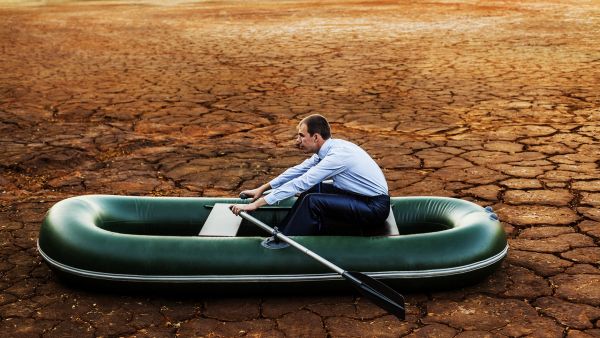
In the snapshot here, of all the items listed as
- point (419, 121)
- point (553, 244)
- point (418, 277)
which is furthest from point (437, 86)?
point (418, 277)

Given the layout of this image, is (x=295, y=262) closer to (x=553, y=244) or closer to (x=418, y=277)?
(x=418, y=277)

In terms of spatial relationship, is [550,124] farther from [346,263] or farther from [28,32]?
[28,32]

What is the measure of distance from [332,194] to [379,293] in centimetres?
81

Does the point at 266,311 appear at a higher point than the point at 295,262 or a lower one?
lower

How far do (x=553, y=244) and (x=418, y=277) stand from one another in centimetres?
122

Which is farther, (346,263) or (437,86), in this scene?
(437,86)

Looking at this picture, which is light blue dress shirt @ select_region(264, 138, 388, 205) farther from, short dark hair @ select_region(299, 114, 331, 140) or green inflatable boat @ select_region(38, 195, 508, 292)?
green inflatable boat @ select_region(38, 195, 508, 292)

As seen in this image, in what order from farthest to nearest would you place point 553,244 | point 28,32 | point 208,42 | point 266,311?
1. point 28,32
2. point 208,42
3. point 553,244
4. point 266,311

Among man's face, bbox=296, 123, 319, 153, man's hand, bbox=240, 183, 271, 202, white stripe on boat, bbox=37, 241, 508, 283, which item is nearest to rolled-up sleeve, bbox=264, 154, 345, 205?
man's face, bbox=296, 123, 319, 153

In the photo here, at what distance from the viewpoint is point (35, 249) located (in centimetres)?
464

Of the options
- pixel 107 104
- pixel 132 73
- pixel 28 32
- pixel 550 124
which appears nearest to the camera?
pixel 550 124

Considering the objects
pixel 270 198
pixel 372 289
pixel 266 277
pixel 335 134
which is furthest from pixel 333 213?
pixel 335 134

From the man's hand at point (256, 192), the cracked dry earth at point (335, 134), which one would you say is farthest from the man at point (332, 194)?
the cracked dry earth at point (335, 134)

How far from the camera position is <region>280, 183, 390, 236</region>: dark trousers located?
4145mm
